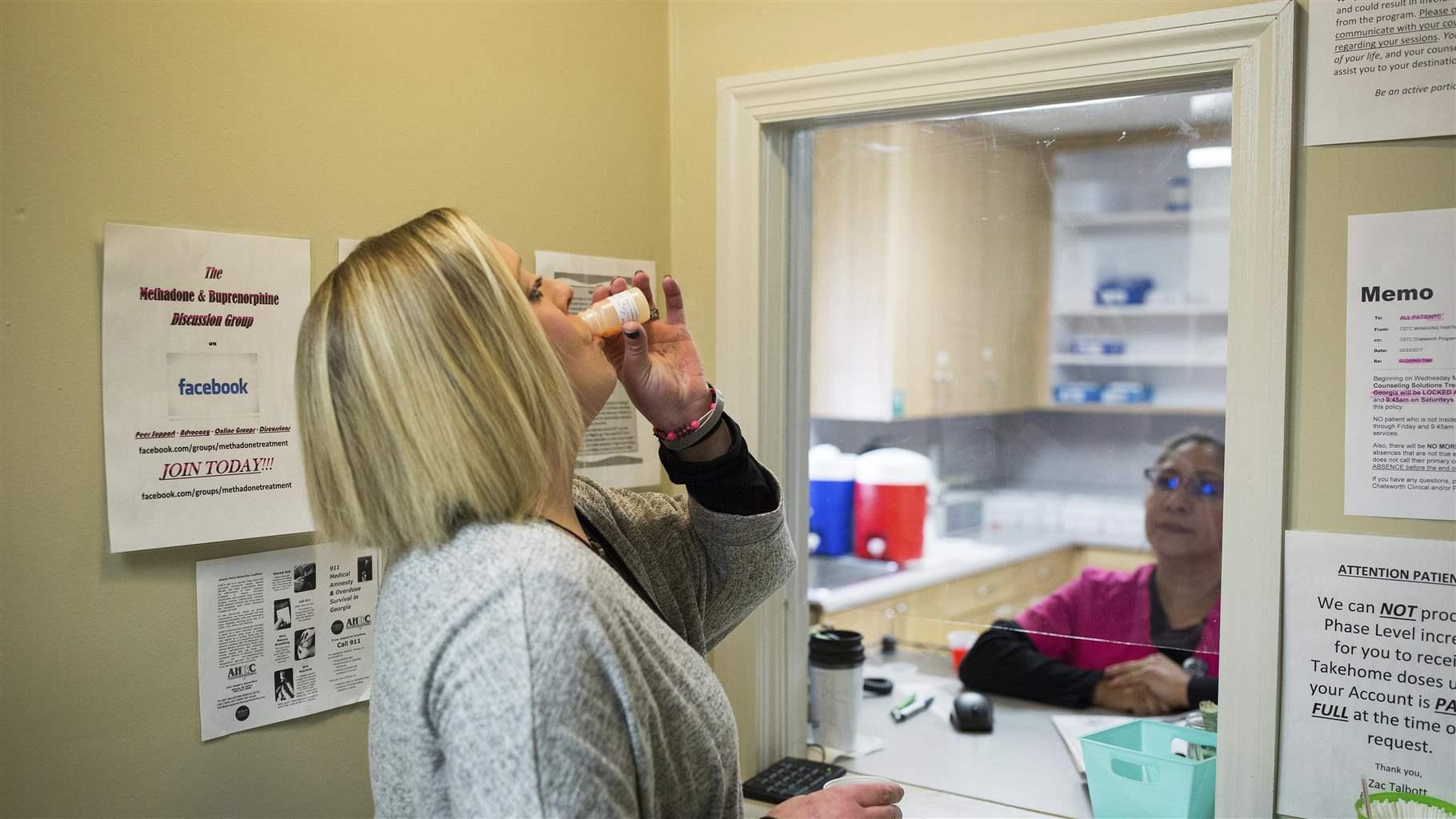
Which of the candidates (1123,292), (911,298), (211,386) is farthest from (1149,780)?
(1123,292)

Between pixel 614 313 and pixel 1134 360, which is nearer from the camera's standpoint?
pixel 614 313

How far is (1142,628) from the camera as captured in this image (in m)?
2.57

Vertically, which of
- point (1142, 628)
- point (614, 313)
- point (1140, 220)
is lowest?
point (1142, 628)

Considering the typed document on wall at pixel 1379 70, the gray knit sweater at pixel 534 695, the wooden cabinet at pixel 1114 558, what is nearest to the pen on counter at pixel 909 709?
the gray knit sweater at pixel 534 695

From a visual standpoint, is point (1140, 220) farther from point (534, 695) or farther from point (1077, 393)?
point (534, 695)

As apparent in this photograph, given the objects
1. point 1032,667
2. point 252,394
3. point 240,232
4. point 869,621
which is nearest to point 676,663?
point 252,394

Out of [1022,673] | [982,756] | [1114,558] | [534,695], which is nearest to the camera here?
[534,695]

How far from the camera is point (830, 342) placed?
11.6 feet

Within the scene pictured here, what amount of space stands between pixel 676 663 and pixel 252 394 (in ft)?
2.05

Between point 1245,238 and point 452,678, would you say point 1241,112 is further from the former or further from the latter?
point 452,678

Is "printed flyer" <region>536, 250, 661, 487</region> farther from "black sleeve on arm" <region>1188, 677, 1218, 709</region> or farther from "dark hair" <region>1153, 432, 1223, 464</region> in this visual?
Result: "dark hair" <region>1153, 432, 1223, 464</region>

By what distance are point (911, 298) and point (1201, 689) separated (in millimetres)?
1763

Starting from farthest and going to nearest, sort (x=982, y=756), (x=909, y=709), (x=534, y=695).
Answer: (x=909, y=709) < (x=982, y=756) < (x=534, y=695)

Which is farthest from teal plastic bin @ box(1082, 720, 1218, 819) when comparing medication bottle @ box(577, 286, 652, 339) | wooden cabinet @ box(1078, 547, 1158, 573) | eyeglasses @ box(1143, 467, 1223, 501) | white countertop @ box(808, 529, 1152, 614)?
wooden cabinet @ box(1078, 547, 1158, 573)
